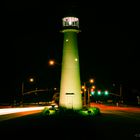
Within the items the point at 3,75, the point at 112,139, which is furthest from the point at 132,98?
the point at 112,139

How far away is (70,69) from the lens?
40281mm

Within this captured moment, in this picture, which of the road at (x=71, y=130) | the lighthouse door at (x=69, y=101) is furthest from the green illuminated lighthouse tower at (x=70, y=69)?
the road at (x=71, y=130)

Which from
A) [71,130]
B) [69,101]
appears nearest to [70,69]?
[69,101]

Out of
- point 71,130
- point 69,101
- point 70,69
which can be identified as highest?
point 70,69

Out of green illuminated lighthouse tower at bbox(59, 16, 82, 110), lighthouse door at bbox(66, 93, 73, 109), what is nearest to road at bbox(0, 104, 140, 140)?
lighthouse door at bbox(66, 93, 73, 109)

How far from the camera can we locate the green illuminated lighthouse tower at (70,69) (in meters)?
40.2

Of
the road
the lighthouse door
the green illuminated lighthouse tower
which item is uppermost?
the green illuminated lighthouse tower

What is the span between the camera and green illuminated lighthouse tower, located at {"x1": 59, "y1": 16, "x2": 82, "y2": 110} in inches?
1583

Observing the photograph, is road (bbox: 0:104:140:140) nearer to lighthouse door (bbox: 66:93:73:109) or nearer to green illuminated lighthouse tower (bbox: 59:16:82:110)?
lighthouse door (bbox: 66:93:73:109)

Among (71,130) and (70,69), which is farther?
(70,69)

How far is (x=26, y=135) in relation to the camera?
17.5m

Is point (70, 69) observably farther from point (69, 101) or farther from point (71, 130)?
point (71, 130)

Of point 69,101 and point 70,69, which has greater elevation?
point 70,69

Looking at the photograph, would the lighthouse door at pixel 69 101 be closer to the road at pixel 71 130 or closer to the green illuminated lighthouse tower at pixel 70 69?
the green illuminated lighthouse tower at pixel 70 69
